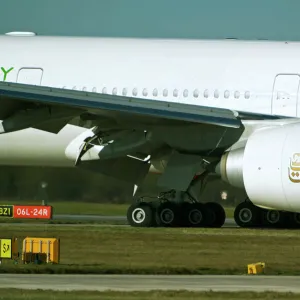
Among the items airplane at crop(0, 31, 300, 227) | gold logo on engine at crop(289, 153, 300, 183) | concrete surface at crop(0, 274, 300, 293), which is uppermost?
airplane at crop(0, 31, 300, 227)

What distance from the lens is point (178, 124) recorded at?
22375mm

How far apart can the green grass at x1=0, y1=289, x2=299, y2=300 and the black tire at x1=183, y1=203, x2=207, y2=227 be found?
10674 millimetres

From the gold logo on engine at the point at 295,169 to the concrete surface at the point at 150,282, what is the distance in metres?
4.12

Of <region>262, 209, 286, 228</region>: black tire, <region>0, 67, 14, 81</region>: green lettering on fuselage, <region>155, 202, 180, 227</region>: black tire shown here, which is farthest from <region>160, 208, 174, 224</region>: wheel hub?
<region>0, 67, 14, 81</region>: green lettering on fuselage

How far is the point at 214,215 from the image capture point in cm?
2377

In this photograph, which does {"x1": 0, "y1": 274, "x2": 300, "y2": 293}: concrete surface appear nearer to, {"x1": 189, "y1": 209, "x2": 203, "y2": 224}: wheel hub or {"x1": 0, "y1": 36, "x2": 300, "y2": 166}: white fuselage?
{"x1": 189, "y1": 209, "x2": 203, "y2": 224}: wheel hub

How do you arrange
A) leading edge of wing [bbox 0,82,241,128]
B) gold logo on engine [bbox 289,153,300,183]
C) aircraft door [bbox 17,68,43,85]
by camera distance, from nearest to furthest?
gold logo on engine [bbox 289,153,300,183] < leading edge of wing [bbox 0,82,241,128] < aircraft door [bbox 17,68,43,85]

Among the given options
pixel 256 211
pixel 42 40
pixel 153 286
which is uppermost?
pixel 42 40

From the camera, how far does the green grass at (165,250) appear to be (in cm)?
1535

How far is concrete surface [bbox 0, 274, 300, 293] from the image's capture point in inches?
515

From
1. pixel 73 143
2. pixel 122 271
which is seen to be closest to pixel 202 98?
pixel 73 143

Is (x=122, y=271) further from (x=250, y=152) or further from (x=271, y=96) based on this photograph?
(x=271, y=96)

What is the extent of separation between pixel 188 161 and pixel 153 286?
917 cm

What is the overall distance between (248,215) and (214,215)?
0.85m
